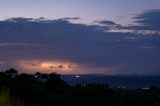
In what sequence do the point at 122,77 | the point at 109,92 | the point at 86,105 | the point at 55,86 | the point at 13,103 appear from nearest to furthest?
1. the point at 13,103
2. the point at 86,105
3. the point at 109,92
4. the point at 55,86
5. the point at 122,77

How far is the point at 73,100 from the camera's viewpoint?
84.0 feet

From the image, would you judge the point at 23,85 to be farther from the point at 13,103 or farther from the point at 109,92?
the point at 13,103

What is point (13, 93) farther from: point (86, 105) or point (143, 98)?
point (143, 98)

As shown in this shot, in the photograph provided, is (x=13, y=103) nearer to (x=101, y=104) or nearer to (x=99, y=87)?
(x=101, y=104)

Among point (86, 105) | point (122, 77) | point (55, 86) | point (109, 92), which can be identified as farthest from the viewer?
point (122, 77)

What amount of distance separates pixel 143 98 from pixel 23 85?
217 inches

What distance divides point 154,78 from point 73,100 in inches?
1844

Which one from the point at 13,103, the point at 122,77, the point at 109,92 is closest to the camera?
the point at 13,103

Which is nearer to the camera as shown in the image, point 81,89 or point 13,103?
point 13,103

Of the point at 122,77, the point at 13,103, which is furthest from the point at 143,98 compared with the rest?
the point at 122,77

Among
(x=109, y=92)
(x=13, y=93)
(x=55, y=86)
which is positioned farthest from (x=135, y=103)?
(x=55, y=86)

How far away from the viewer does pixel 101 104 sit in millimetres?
24781

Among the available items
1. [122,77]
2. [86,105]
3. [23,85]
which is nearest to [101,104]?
[86,105]

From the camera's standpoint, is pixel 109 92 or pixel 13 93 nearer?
pixel 13 93
